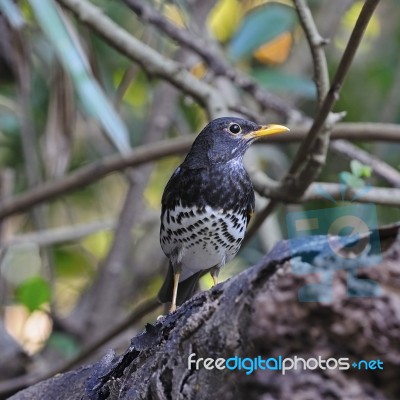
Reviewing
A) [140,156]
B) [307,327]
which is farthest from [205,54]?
[307,327]

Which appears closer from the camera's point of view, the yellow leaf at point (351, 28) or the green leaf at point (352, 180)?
the green leaf at point (352, 180)

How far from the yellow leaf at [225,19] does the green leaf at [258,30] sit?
1114 millimetres

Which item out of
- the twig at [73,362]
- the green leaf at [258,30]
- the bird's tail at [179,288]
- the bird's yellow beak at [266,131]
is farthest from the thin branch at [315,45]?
the green leaf at [258,30]

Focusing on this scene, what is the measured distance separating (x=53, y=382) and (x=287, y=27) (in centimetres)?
364

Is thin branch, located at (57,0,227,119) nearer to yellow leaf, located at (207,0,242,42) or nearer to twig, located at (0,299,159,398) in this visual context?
twig, located at (0,299,159,398)

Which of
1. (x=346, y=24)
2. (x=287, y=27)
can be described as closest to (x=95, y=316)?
(x=287, y=27)

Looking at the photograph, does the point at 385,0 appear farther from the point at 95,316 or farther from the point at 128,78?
the point at 95,316

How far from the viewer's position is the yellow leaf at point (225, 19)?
667cm

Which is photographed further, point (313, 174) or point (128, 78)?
point (128, 78)

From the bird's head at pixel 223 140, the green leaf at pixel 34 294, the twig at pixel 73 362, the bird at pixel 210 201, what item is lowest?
the twig at pixel 73 362

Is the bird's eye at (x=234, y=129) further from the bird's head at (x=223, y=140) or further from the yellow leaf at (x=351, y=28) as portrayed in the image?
the yellow leaf at (x=351, y=28)

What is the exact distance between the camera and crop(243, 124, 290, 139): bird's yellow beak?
11.0 ft

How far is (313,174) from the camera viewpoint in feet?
10.8

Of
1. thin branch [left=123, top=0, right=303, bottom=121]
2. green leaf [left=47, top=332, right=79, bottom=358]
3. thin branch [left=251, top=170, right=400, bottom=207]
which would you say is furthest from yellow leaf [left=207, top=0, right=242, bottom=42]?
thin branch [left=251, top=170, right=400, bottom=207]
